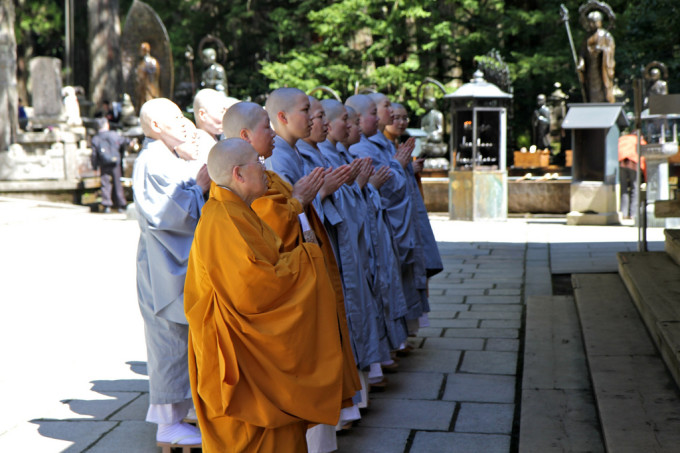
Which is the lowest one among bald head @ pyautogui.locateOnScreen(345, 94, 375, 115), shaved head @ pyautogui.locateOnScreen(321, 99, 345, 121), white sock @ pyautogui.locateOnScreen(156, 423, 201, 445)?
white sock @ pyautogui.locateOnScreen(156, 423, 201, 445)

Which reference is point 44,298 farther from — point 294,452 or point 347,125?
point 294,452

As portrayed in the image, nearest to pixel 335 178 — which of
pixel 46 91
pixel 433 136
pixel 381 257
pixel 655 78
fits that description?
pixel 381 257

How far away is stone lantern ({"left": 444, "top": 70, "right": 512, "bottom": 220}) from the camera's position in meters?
14.0

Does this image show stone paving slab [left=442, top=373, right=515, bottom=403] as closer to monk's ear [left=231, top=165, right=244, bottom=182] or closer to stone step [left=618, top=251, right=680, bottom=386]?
stone step [left=618, top=251, right=680, bottom=386]

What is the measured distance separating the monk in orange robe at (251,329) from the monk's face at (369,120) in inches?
98.1

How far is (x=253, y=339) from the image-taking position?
305 centimetres

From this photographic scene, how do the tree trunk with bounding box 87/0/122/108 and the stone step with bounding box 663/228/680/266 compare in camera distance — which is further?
the tree trunk with bounding box 87/0/122/108

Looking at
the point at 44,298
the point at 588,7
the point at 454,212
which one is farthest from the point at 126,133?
the point at 44,298

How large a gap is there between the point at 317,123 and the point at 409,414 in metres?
1.63

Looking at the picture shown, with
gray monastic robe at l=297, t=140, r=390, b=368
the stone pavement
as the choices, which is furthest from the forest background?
gray monastic robe at l=297, t=140, r=390, b=368

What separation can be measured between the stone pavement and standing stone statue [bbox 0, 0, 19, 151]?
9.34 meters

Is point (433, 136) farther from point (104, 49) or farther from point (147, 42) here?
point (104, 49)

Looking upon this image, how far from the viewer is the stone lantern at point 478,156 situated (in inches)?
550

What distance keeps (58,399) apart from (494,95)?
415 inches
